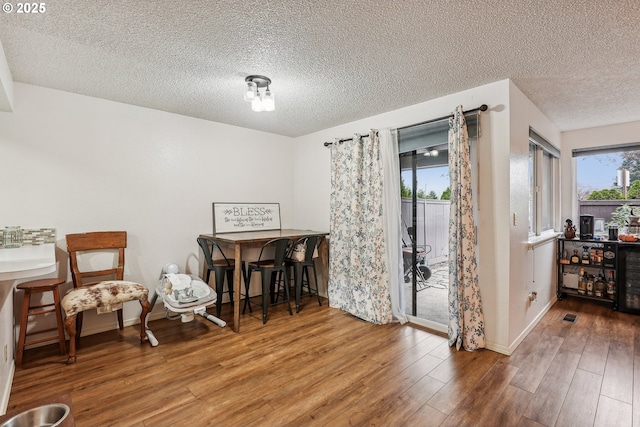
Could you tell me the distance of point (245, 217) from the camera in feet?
13.8

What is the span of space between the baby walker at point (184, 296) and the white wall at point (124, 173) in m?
0.51

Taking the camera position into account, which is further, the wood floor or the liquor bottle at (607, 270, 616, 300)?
the liquor bottle at (607, 270, 616, 300)

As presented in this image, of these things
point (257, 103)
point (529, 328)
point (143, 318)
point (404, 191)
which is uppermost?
point (257, 103)

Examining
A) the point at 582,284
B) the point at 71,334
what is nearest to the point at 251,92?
the point at 71,334

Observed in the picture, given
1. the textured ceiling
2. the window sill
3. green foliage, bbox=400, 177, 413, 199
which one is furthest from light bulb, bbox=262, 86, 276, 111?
the window sill

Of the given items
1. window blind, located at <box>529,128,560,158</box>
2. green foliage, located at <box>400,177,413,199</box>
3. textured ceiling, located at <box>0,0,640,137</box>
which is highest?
textured ceiling, located at <box>0,0,640,137</box>

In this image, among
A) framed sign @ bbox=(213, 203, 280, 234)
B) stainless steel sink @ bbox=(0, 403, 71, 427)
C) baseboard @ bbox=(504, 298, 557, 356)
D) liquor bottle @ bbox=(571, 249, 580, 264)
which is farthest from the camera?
liquor bottle @ bbox=(571, 249, 580, 264)

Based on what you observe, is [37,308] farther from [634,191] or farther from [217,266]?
[634,191]

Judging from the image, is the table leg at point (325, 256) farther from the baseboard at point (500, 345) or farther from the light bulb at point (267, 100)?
the light bulb at point (267, 100)

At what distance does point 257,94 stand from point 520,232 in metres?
2.72

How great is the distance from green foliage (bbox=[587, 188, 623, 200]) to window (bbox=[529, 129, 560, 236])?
1.40ft

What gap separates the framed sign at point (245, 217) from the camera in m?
3.96

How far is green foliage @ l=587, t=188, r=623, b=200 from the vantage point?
164 inches

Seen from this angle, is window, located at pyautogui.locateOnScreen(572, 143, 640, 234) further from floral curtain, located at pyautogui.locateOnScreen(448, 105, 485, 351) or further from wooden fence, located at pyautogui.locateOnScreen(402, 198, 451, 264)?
floral curtain, located at pyautogui.locateOnScreen(448, 105, 485, 351)
